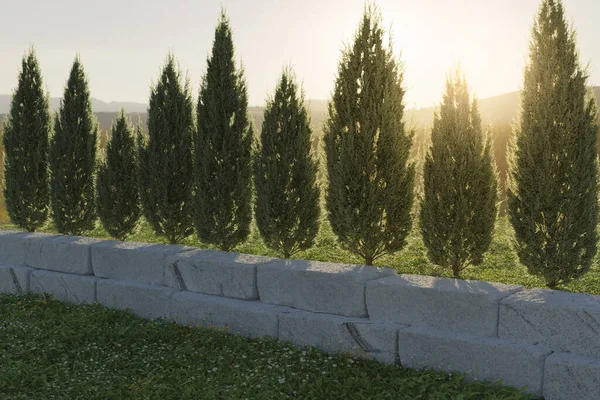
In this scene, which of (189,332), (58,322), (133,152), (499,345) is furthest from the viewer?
(133,152)

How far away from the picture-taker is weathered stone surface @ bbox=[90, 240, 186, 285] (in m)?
8.62

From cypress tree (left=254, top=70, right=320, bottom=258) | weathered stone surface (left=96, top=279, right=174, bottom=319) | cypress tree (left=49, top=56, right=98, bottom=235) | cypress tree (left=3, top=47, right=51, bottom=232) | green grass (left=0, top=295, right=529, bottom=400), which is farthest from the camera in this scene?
cypress tree (left=3, top=47, right=51, bottom=232)

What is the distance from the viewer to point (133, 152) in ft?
35.9

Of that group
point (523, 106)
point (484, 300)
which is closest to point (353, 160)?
point (523, 106)

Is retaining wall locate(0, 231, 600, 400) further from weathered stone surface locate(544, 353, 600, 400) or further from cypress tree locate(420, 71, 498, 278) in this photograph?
cypress tree locate(420, 71, 498, 278)

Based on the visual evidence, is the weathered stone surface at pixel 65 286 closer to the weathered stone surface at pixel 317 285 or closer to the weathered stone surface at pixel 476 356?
the weathered stone surface at pixel 317 285

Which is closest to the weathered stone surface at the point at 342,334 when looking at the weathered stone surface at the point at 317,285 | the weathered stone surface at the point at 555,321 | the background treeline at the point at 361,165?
the weathered stone surface at the point at 317,285

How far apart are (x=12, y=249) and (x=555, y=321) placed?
29.5 feet

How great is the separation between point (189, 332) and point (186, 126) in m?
3.88

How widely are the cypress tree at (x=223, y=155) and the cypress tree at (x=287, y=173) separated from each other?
65 centimetres

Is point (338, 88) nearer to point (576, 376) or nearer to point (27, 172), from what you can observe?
point (576, 376)

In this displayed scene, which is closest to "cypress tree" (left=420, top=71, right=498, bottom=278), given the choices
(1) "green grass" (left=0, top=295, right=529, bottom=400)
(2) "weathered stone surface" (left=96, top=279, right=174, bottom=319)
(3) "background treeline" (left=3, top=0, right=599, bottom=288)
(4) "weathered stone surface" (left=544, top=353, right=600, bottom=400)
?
(3) "background treeline" (left=3, top=0, right=599, bottom=288)

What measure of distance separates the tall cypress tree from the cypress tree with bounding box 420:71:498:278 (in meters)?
0.33

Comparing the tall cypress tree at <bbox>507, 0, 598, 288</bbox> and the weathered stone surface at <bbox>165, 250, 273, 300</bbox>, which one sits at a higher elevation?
the tall cypress tree at <bbox>507, 0, 598, 288</bbox>
